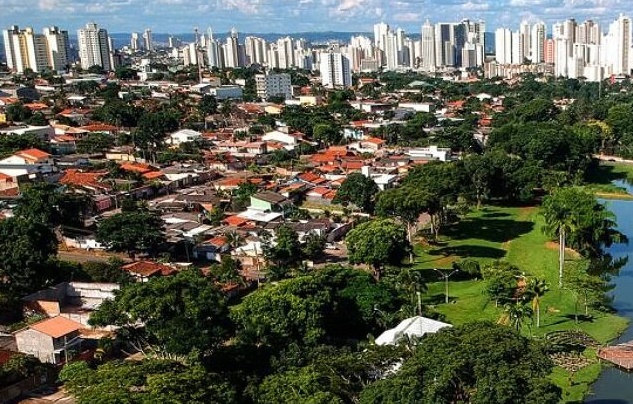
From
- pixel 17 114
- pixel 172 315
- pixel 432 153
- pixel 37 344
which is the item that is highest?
pixel 17 114

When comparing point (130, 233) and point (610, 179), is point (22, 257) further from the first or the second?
point (610, 179)

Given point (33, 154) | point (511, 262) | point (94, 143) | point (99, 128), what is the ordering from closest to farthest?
point (511, 262), point (33, 154), point (94, 143), point (99, 128)

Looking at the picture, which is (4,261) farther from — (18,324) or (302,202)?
(302,202)

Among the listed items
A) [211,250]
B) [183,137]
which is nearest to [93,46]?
[183,137]

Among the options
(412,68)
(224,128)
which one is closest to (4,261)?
(224,128)

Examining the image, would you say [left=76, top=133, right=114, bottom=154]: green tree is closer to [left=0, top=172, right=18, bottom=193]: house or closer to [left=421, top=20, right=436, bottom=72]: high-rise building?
[left=0, top=172, right=18, bottom=193]: house

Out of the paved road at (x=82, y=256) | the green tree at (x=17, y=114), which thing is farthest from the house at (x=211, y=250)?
the green tree at (x=17, y=114)

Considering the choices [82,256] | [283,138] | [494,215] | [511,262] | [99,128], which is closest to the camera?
[511,262]
